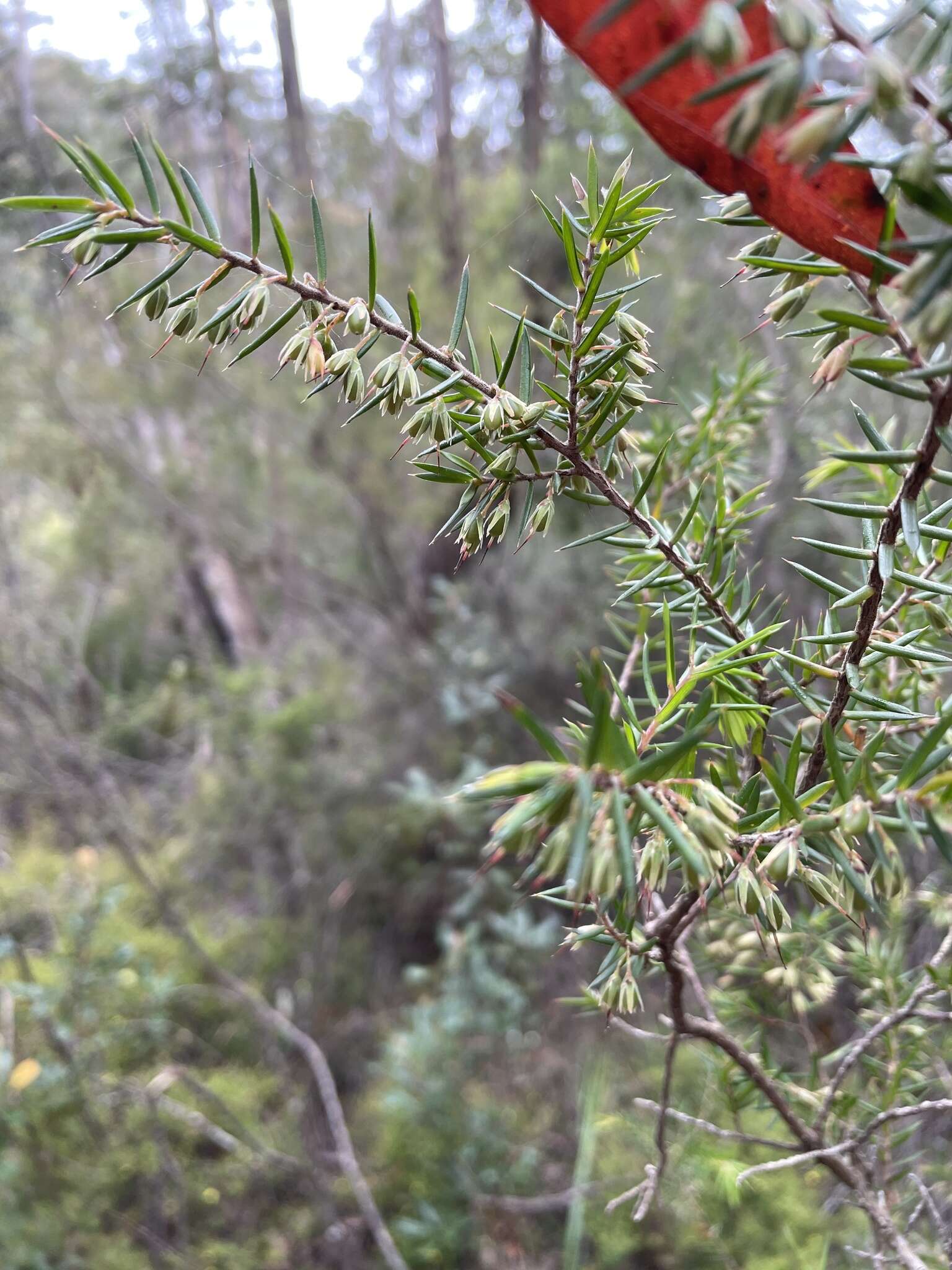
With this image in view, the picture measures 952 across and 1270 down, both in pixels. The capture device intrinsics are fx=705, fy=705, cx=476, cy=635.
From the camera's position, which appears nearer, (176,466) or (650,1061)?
(650,1061)

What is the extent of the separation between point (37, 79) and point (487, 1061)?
4842mm

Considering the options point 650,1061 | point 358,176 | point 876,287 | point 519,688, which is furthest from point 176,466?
point 876,287

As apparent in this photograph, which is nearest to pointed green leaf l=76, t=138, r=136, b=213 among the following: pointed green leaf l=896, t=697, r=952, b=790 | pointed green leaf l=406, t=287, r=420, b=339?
pointed green leaf l=406, t=287, r=420, b=339

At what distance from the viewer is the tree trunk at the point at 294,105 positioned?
284cm

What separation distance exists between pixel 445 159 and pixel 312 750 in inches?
98.0

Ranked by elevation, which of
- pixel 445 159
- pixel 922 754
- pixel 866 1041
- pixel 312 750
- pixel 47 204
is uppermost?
pixel 445 159

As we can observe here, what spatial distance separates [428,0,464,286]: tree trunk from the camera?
2.90m

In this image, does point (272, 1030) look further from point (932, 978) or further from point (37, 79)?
point (37, 79)

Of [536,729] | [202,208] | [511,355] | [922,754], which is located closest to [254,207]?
[202,208]

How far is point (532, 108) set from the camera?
9.16 feet

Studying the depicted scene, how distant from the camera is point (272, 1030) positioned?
237cm

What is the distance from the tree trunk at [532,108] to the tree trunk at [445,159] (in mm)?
308

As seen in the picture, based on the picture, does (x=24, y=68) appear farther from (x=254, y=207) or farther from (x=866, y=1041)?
(x=866, y=1041)

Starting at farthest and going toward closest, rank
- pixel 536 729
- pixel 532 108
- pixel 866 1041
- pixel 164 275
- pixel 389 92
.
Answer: pixel 389 92 → pixel 532 108 → pixel 866 1041 → pixel 164 275 → pixel 536 729
